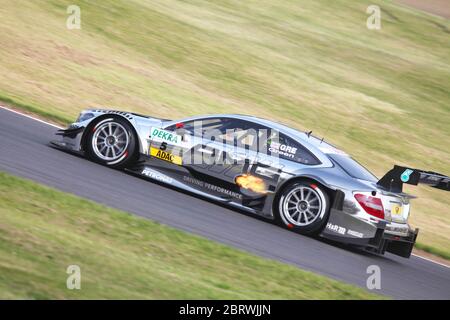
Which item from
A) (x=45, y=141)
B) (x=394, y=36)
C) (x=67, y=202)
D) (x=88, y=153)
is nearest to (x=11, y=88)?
(x=45, y=141)

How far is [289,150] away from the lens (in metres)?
11.3

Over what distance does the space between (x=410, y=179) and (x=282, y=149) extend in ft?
5.72

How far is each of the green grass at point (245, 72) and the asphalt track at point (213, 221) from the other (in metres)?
2.85

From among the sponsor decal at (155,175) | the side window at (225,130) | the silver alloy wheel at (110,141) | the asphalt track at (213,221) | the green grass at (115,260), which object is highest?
the side window at (225,130)

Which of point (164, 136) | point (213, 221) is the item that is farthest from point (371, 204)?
point (164, 136)

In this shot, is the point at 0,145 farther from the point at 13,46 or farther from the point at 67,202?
the point at 13,46

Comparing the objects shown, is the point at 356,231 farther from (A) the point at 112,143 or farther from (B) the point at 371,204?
(A) the point at 112,143

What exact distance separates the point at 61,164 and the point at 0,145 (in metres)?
0.92

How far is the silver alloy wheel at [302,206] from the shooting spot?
1077 centimetres

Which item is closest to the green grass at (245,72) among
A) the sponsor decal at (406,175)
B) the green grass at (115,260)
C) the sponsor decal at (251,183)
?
the sponsor decal at (406,175)

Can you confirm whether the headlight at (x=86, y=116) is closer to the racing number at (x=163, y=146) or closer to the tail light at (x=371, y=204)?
the racing number at (x=163, y=146)

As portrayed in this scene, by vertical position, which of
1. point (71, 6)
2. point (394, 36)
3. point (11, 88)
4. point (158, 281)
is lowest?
point (158, 281)

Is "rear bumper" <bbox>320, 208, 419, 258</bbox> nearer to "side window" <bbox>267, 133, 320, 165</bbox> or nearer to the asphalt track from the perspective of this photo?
the asphalt track

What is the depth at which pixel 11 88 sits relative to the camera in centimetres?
1602
